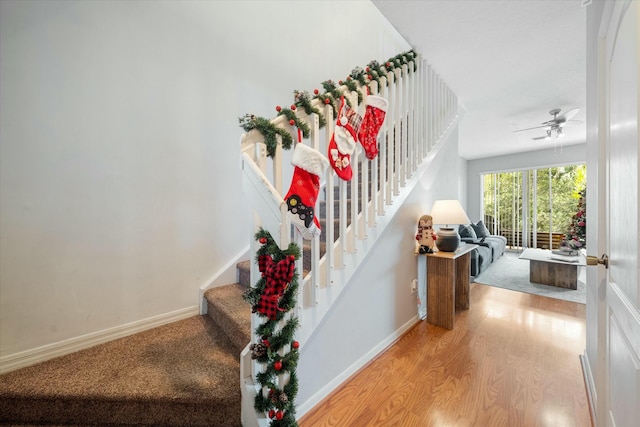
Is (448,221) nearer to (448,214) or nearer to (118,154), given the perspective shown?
(448,214)

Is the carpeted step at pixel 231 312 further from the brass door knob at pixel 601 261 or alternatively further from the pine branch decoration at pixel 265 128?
the brass door knob at pixel 601 261

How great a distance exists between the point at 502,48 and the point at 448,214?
151cm

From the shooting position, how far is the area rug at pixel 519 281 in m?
3.17

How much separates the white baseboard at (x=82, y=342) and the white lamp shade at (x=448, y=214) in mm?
2324

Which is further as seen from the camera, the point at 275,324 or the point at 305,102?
the point at 305,102

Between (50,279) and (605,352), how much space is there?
9.32 feet

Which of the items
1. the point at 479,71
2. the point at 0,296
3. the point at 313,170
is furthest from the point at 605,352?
the point at 0,296

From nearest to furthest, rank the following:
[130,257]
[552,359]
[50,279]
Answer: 1. [50,279]
2. [130,257]
3. [552,359]

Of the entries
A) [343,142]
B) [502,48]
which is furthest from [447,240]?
[502,48]

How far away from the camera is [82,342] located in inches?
59.2

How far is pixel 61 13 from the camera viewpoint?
1.43 metres

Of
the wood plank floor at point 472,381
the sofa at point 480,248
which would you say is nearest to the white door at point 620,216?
the wood plank floor at point 472,381

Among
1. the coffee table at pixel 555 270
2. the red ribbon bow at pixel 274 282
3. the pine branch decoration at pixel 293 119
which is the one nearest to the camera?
the red ribbon bow at pixel 274 282

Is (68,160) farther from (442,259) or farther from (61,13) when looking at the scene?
(442,259)
